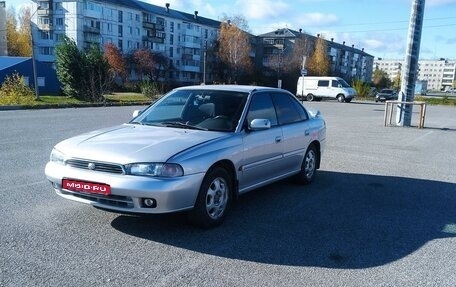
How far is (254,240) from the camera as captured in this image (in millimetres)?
4461

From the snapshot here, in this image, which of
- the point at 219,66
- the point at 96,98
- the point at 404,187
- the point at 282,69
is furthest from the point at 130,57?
the point at 404,187

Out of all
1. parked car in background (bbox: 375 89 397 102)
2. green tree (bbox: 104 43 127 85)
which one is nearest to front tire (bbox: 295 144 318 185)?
parked car in background (bbox: 375 89 397 102)

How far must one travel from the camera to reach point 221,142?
480 centimetres

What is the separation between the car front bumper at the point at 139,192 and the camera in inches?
161

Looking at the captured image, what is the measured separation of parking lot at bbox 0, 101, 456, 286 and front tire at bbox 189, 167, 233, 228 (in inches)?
5.4

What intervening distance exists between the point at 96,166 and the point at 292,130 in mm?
3091

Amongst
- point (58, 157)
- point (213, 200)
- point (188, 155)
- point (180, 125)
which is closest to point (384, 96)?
point (180, 125)

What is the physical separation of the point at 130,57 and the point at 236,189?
68015 millimetres

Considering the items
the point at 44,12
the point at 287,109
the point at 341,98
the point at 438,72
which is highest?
the point at 44,12

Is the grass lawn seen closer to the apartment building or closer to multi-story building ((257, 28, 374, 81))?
the apartment building

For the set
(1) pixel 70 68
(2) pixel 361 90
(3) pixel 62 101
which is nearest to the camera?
(3) pixel 62 101

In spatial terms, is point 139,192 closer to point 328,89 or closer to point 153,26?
point 328,89

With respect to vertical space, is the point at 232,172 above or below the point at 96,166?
below

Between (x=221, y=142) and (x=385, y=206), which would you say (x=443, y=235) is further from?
(x=221, y=142)
